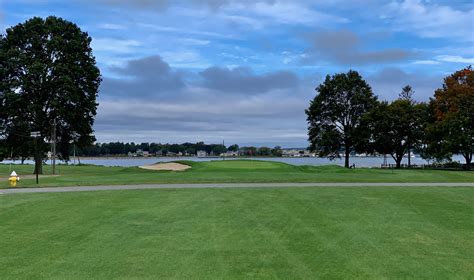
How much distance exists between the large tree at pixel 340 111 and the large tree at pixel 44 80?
104 ft

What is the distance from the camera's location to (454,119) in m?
50.1

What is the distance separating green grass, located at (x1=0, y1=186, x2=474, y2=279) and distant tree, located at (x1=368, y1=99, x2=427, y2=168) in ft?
147

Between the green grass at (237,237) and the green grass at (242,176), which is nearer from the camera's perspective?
the green grass at (237,237)

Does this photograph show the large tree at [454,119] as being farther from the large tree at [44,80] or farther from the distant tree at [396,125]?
the large tree at [44,80]

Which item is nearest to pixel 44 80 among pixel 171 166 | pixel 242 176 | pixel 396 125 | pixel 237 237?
pixel 171 166

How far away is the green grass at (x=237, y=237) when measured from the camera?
7762 mm

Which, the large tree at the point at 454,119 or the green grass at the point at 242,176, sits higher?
the large tree at the point at 454,119

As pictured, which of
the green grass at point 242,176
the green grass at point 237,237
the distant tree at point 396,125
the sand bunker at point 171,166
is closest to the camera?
the green grass at point 237,237

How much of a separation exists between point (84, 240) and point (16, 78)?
35.5 m

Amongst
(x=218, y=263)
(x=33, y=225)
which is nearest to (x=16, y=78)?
(x=33, y=225)

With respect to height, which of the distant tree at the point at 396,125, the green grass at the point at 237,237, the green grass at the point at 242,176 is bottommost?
the green grass at the point at 237,237

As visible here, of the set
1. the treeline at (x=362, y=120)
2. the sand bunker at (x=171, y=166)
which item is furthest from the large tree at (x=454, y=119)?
the sand bunker at (x=171, y=166)

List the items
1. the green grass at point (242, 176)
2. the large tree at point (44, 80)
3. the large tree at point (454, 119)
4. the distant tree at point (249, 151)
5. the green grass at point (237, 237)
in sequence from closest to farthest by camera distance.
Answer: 1. the green grass at point (237, 237)
2. the green grass at point (242, 176)
3. the large tree at point (44, 80)
4. the large tree at point (454, 119)
5. the distant tree at point (249, 151)

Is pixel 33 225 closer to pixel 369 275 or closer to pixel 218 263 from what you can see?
pixel 218 263
